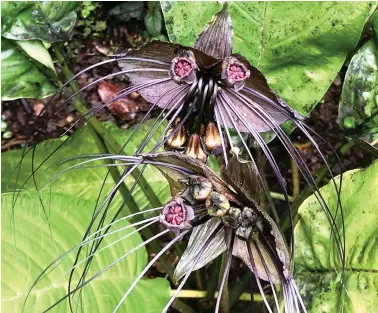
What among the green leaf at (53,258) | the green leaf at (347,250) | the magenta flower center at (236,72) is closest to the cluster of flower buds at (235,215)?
the magenta flower center at (236,72)

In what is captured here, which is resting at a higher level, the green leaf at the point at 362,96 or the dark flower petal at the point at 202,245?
the green leaf at the point at 362,96

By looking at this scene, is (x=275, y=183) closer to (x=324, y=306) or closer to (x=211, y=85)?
(x=324, y=306)

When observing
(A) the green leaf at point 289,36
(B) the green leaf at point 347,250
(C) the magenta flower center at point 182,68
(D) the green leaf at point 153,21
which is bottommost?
(B) the green leaf at point 347,250

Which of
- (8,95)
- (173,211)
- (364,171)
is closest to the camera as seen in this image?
(173,211)

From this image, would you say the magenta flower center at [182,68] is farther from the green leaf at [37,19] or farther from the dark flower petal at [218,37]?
the green leaf at [37,19]

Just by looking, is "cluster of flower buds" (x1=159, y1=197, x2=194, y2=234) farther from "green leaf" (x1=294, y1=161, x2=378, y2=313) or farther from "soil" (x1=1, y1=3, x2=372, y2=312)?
"soil" (x1=1, y1=3, x2=372, y2=312)

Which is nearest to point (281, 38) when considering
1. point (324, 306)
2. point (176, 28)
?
point (176, 28)
